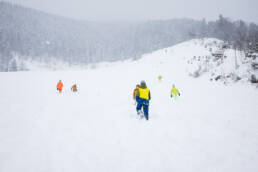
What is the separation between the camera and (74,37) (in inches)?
4350

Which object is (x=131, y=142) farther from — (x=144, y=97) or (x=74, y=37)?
(x=74, y=37)

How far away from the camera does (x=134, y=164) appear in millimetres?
3045

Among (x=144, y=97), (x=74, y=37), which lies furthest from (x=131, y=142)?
(x=74, y=37)

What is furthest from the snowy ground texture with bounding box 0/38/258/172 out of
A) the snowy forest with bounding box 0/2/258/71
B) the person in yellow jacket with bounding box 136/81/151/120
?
the snowy forest with bounding box 0/2/258/71

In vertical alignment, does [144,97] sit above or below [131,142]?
above

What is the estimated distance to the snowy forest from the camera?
229ft

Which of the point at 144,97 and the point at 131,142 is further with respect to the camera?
the point at 144,97

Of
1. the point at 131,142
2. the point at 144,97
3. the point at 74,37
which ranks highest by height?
the point at 74,37

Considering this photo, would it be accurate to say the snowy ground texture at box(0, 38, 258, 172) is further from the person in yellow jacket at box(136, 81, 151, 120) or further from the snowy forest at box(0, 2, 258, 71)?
the snowy forest at box(0, 2, 258, 71)

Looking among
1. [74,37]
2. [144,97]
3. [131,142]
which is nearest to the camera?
[131,142]

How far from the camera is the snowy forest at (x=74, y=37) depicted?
6981cm

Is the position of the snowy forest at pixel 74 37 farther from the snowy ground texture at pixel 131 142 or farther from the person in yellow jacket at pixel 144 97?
the snowy ground texture at pixel 131 142

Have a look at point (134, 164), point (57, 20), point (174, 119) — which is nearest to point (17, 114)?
point (134, 164)

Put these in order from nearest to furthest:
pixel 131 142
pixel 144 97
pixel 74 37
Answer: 1. pixel 131 142
2. pixel 144 97
3. pixel 74 37
